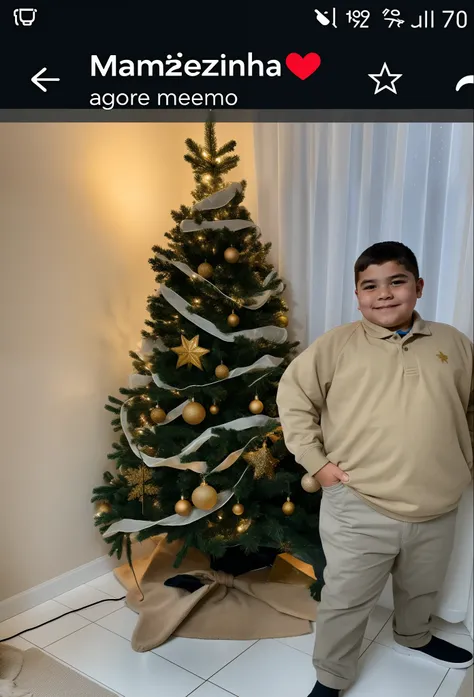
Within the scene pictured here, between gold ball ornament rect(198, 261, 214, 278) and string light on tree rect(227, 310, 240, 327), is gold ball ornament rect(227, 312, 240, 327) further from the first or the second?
gold ball ornament rect(198, 261, 214, 278)

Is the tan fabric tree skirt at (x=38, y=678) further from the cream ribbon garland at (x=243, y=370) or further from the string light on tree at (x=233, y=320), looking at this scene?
the string light on tree at (x=233, y=320)

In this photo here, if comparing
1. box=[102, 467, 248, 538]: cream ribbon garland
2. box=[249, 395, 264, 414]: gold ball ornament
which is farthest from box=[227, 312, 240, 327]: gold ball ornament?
box=[102, 467, 248, 538]: cream ribbon garland

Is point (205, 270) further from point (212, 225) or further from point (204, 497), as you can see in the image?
point (204, 497)

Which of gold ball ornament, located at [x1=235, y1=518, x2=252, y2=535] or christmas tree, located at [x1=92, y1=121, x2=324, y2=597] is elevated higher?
christmas tree, located at [x1=92, y1=121, x2=324, y2=597]

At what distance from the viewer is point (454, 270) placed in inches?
69.8

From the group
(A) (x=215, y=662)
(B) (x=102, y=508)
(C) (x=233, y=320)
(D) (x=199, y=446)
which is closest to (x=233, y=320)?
(C) (x=233, y=320)

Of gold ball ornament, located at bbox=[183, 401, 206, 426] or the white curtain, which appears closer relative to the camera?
the white curtain

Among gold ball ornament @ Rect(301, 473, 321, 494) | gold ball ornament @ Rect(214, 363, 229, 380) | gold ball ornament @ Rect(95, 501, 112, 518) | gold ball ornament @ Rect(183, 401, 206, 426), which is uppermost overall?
gold ball ornament @ Rect(214, 363, 229, 380)

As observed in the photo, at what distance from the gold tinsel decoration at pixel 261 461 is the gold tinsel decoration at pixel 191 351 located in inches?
13.7

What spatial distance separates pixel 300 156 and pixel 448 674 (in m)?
1.82

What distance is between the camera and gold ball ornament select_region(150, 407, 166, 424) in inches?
77.9
